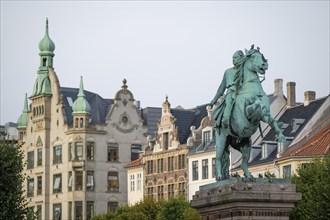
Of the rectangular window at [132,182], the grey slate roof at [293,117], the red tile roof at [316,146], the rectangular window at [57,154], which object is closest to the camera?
the red tile roof at [316,146]

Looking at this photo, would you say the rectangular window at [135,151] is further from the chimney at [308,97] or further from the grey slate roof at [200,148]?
the chimney at [308,97]

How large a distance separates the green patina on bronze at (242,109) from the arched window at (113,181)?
8336cm

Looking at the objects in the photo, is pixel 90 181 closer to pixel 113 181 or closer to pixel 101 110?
pixel 113 181

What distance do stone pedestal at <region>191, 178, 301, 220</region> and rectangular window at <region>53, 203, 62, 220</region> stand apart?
A: 8523 centimetres

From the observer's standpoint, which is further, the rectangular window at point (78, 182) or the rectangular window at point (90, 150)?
the rectangular window at point (90, 150)

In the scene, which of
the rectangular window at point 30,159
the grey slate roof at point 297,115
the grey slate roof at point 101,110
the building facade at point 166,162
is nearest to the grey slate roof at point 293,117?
the grey slate roof at point 297,115

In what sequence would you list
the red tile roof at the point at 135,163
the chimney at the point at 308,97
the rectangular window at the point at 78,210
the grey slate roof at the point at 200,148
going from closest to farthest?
the chimney at the point at 308,97
the grey slate roof at the point at 200,148
the red tile roof at the point at 135,163
the rectangular window at the point at 78,210

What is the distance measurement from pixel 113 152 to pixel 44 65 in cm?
1331

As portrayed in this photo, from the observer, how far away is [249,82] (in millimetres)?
32438

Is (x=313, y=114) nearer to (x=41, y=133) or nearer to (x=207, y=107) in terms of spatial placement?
(x=207, y=107)

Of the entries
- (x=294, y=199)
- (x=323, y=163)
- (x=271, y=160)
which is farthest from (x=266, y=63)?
(x=271, y=160)

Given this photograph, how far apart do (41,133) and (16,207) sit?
2257 inches

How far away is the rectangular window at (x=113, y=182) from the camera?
11619 cm

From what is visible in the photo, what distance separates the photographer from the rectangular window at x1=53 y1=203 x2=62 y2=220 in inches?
4567
